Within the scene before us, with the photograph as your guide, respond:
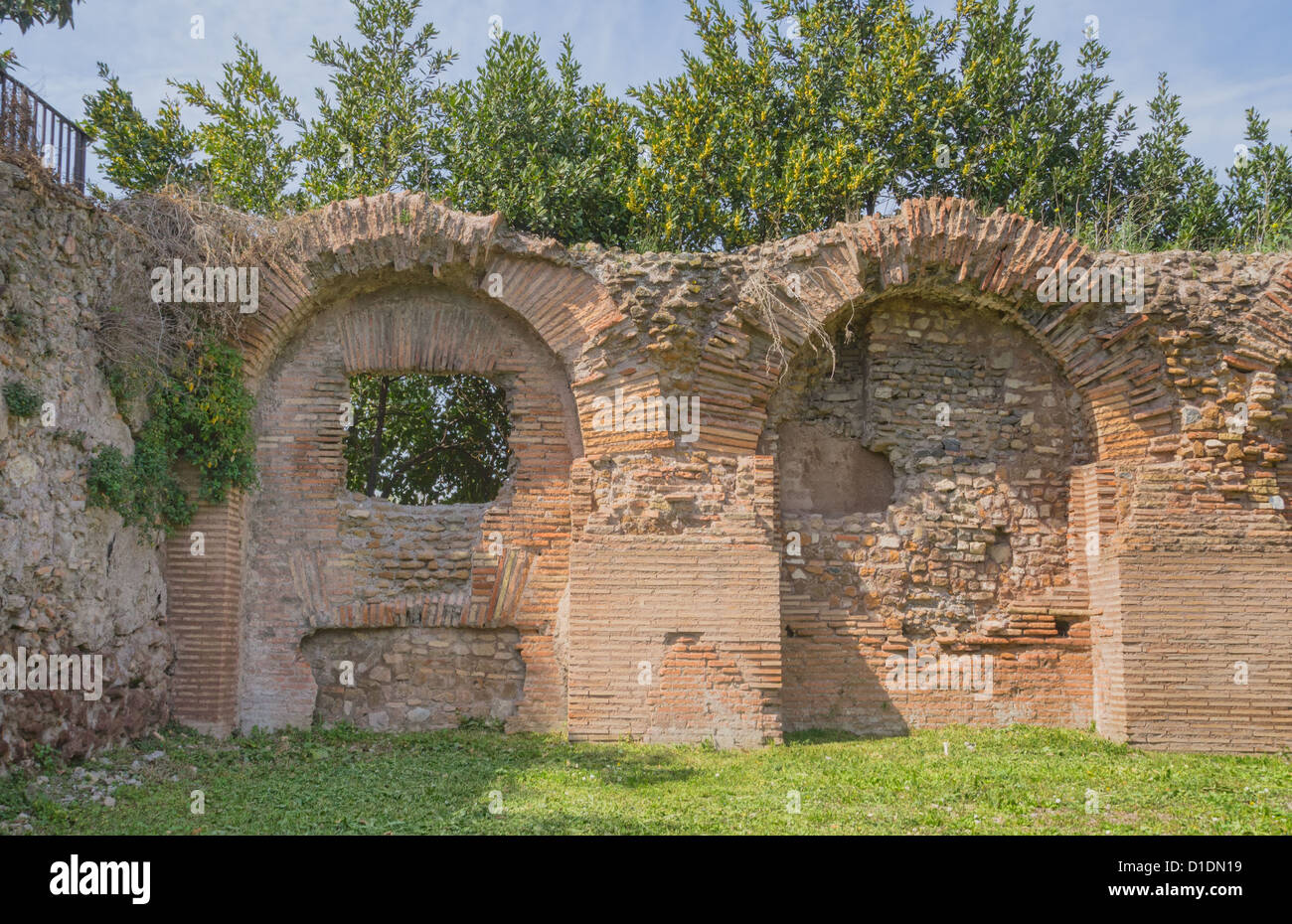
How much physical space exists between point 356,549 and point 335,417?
41.6 inches

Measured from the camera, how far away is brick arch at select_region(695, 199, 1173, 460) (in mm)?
8438

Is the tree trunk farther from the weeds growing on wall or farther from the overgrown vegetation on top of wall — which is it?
the weeds growing on wall

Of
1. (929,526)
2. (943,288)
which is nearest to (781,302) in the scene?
(943,288)

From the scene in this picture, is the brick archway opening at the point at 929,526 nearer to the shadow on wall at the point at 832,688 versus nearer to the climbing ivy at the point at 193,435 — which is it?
the shadow on wall at the point at 832,688

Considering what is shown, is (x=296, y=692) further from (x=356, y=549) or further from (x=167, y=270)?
(x=167, y=270)

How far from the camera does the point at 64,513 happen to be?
678 cm

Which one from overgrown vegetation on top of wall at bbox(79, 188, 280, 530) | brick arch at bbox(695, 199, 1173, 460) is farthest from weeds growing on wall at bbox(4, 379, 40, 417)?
brick arch at bbox(695, 199, 1173, 460)

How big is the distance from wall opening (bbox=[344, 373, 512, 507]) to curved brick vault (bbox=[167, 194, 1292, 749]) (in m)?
4.68

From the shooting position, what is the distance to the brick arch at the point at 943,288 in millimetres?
8438

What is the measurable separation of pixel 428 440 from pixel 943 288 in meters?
7.29

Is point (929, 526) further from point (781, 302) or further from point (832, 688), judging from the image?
point (781, 302)

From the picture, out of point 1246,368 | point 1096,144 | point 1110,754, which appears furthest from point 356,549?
point 1096,144

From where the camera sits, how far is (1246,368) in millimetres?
8453

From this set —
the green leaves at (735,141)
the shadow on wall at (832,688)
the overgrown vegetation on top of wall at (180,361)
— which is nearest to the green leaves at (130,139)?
the green leaves at (735,141)
